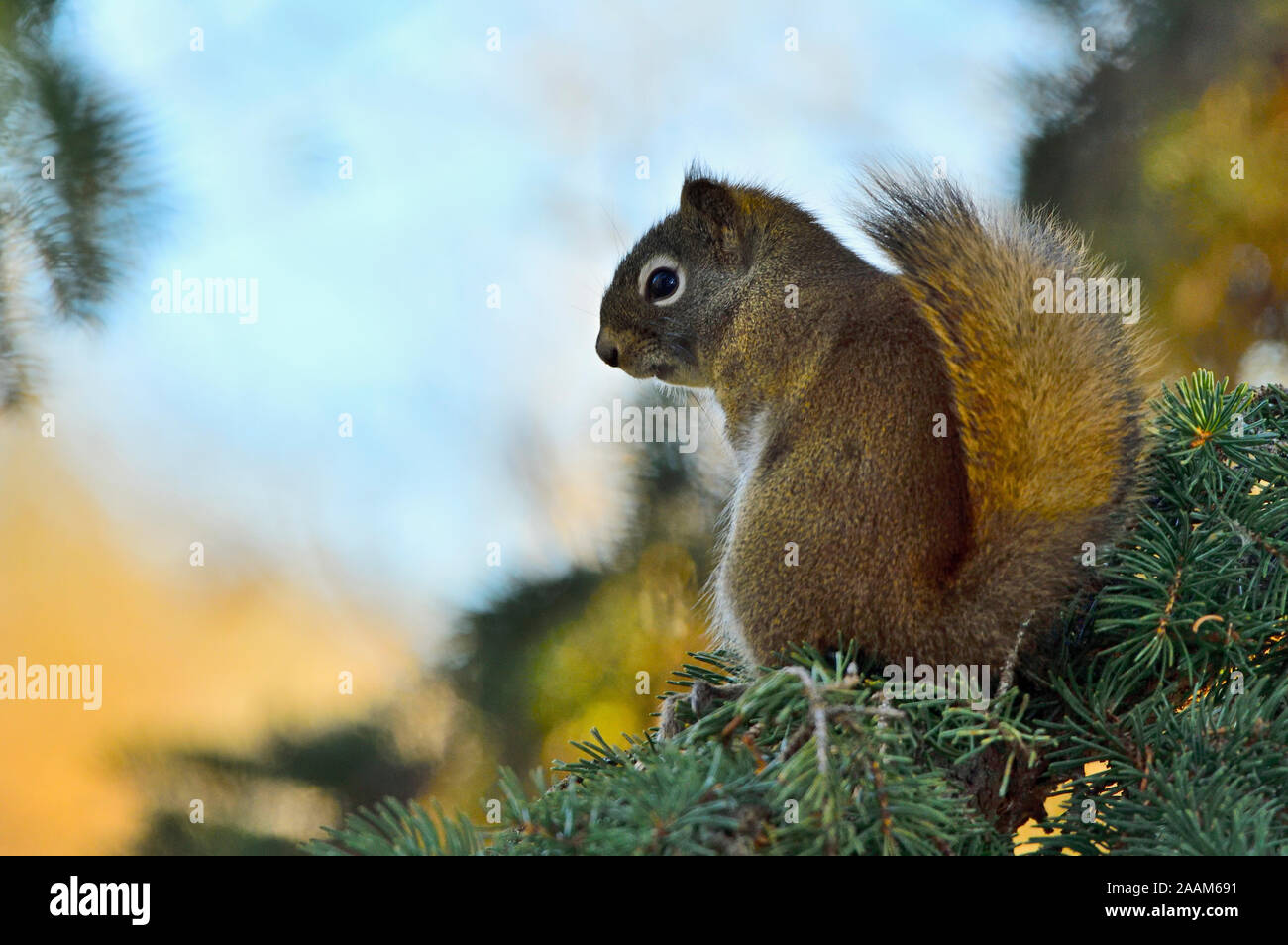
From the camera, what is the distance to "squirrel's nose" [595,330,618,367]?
166 cm

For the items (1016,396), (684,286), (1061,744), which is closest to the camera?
(1061,744)

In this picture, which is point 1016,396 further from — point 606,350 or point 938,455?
point 606,350

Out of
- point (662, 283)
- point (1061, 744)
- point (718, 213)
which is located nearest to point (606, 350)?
point (662, 283)

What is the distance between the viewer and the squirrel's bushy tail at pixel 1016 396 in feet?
3.38

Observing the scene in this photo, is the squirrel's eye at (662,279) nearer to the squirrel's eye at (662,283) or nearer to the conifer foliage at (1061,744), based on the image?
the squirrel's eye at (662,283)

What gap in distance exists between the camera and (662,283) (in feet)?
5.37

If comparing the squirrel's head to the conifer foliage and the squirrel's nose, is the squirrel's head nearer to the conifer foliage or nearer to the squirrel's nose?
the squirrel's nose

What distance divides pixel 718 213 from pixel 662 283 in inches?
5.5

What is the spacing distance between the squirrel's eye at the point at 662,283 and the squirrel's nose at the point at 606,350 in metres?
0.10

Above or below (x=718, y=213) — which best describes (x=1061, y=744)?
→ below

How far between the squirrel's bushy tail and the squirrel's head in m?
0.41

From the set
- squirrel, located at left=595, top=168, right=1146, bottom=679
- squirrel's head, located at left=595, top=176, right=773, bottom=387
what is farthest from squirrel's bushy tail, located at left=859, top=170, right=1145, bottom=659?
squirrel's head, located at left=595, top=176, right=773, bottom=387
